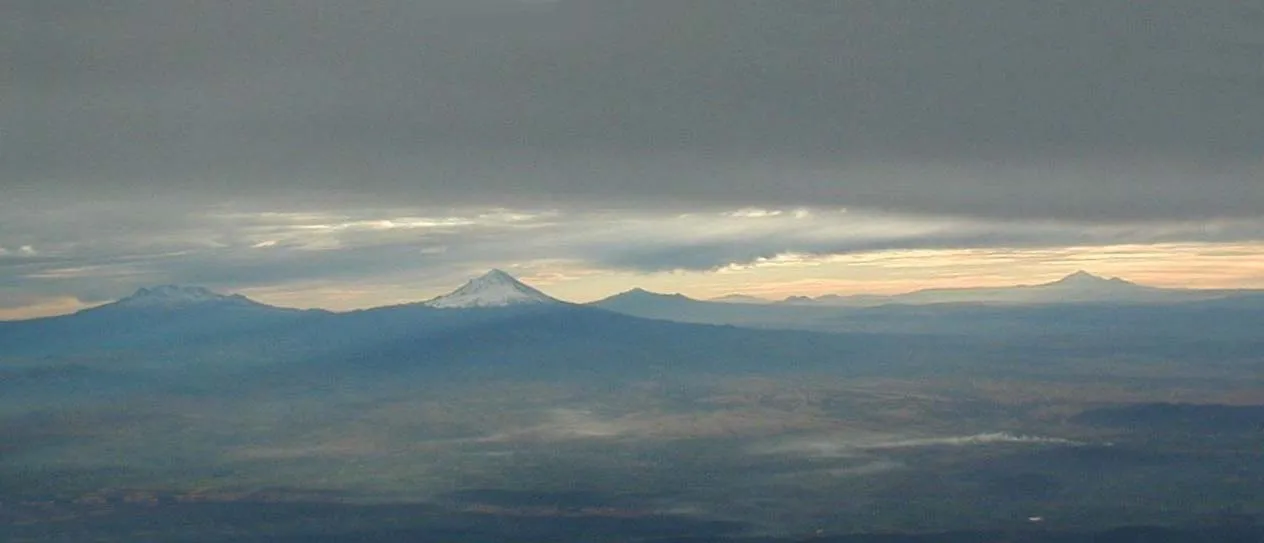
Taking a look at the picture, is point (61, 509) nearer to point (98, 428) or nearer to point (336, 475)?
point (336, 475)

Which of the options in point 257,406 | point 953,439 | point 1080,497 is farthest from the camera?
point 257,406

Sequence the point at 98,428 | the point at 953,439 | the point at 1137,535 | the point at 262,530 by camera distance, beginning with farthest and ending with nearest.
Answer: the point at 98,428, the point at 953,439, the point at 262,530, the point at 1137,535

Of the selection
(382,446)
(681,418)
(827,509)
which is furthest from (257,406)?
(827,509)

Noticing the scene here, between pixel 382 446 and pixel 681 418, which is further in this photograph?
pixel 681 418

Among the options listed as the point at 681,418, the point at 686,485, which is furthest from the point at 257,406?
the point at 686,485

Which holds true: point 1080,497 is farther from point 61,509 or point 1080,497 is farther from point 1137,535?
point 61,509

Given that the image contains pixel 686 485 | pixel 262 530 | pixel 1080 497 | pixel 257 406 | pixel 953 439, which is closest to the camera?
pixel 262 530

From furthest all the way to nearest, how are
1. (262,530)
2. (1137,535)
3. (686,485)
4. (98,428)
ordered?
(98,428) → (686,485) → (262,530) → (1137,535)

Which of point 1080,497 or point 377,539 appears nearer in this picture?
point 377,539
